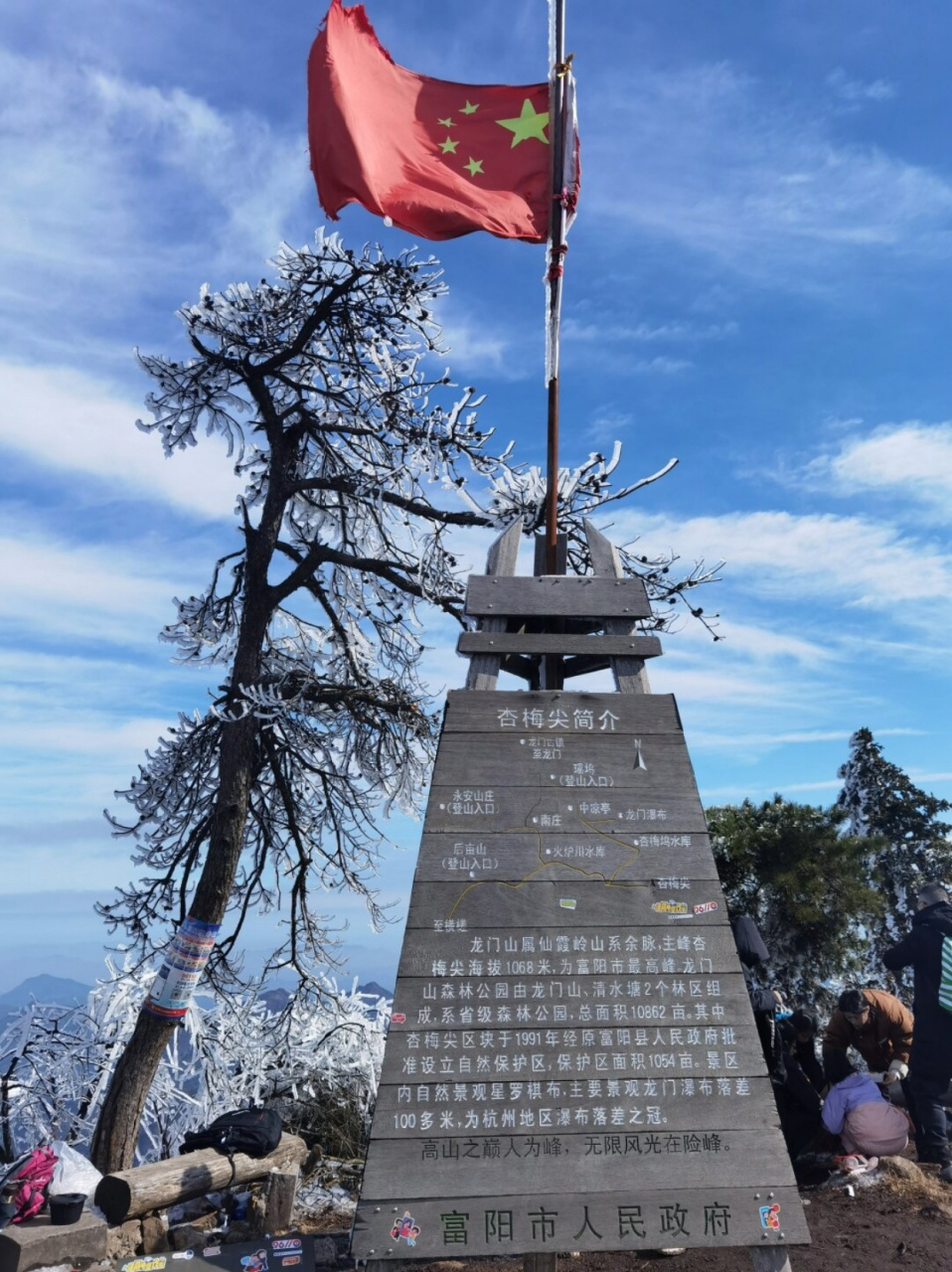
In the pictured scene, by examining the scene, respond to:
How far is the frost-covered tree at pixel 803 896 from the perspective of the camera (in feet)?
38.3

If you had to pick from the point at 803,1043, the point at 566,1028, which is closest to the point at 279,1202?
the point at 566,1028

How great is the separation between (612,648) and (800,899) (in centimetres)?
773

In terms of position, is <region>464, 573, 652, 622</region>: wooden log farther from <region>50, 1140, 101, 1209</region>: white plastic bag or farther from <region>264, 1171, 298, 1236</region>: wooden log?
<region>50, 1140, 101, 1209</region>: white plastic bag

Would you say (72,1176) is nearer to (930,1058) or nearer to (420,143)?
(930,1058)

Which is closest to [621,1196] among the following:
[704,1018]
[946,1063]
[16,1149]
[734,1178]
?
[734,1178]

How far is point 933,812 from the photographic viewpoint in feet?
50.0

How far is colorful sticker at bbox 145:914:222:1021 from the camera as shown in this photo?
28.1 ft

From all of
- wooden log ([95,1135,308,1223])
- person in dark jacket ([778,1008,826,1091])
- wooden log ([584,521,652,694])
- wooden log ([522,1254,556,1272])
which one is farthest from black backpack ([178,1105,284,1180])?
wooden log ([584,521,652,694])

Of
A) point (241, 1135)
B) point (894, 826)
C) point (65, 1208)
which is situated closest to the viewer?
point (65, 1208)

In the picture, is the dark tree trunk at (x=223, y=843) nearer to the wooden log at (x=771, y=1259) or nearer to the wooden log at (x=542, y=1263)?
the wooden log at (x=542, y=1263)

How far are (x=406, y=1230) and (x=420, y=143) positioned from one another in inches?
265

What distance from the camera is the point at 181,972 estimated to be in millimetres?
8586

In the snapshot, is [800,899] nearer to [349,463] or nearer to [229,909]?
[229,909]

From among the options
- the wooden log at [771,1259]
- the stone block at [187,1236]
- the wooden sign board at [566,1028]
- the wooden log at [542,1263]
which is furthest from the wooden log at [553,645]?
the stone block at [187,1236]
